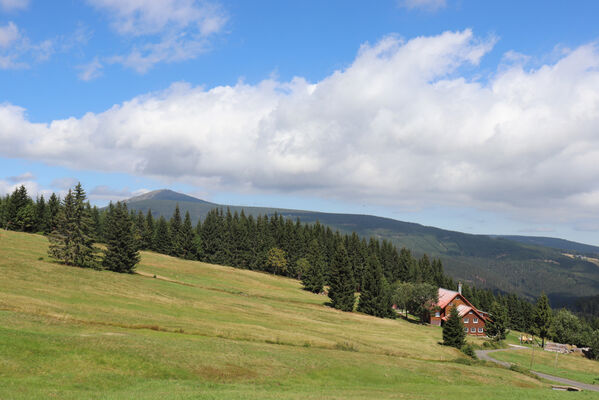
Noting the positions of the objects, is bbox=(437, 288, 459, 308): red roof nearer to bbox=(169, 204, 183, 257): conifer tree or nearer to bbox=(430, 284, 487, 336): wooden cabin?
bbox=(430, 284, 487, 336): wooden cabin

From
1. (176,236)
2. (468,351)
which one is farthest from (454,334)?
(176,236)

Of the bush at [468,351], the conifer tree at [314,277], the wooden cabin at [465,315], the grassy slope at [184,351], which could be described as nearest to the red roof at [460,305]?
the wooden cabin at [465,315]

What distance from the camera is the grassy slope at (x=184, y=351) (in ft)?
79.9

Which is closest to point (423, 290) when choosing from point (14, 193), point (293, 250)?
point (293, 250)

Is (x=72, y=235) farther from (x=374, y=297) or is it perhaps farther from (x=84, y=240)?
(x=374, y=297)

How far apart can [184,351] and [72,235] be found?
55712mm

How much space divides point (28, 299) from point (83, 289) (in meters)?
13.4

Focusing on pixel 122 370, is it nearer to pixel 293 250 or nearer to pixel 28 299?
pixel 28 299

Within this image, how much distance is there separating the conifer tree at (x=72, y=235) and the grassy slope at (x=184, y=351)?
4.00 m

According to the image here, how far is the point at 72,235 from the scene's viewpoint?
75.2 meters

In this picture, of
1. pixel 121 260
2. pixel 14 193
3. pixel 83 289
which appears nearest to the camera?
pixel 83 289

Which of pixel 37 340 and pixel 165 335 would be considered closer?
pixel 37 340

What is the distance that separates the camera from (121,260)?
82375 mm

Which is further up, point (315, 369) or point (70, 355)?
point (70, 355)
